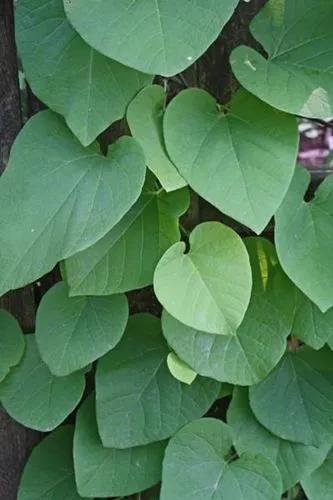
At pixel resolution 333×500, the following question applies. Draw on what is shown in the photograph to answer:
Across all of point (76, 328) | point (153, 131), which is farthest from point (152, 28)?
point (76, 328)

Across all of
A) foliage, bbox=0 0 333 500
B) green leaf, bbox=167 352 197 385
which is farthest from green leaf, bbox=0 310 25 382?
green leaf, bbox=167 352 197 385

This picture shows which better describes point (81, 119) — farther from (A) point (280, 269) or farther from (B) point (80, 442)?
(B) point (80, 442)

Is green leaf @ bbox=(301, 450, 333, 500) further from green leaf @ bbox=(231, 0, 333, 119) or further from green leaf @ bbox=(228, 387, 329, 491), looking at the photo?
green leaf @ bbox=(231, 0, 333, 119)

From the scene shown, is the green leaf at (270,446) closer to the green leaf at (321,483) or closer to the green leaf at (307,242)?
the green leaf at (321,483)

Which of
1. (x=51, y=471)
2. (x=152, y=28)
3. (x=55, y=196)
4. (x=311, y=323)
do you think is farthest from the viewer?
(x=51, y=471)

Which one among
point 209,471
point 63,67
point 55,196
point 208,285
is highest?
point 63,67

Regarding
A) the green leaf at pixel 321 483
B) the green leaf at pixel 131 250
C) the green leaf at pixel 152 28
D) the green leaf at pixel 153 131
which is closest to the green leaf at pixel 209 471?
the green leaf at pixel 321 483

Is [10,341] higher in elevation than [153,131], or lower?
lower

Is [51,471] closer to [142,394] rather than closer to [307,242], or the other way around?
[142,394]
